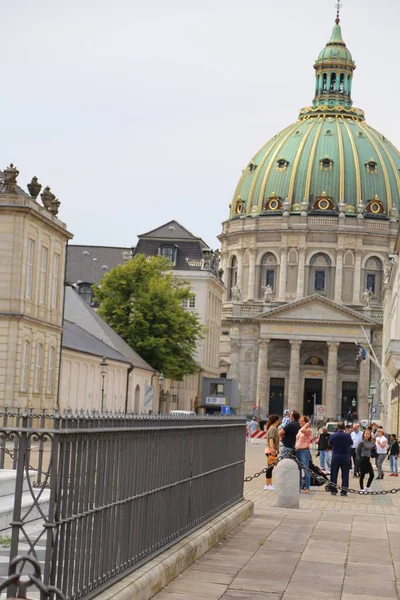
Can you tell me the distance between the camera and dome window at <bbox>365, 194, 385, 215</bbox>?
14962 centimetres

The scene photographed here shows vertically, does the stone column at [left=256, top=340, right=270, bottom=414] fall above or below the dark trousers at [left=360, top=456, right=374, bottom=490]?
above

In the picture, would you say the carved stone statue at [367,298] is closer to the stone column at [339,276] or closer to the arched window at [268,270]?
the stone column at [339,276]

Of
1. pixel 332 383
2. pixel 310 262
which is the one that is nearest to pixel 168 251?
pixel 332 383

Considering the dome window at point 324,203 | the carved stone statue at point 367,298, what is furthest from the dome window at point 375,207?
the carved stone statue at point 367,298

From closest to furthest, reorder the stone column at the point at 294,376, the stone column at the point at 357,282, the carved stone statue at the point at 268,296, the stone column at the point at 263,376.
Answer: the stone column at the point at 294,376, the stone column at the point at 263,376, the carved stone statue at the point at 268,296, the stone column at the point at 357,282

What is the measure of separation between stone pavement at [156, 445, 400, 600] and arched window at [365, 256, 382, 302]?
12653 cm

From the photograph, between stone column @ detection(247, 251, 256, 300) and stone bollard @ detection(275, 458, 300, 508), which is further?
stone column @ detection(247, 251, 256, 300)

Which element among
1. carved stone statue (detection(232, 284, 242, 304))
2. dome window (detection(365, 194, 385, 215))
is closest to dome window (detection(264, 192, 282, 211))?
dome window (detection(365, 194, 385, 215))

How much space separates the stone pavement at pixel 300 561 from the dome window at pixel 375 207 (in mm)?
129884

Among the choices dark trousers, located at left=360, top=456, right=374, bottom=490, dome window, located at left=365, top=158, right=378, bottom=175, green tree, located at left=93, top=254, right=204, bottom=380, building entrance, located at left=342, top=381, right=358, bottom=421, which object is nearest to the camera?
dark trousers, located at left=360, top=456, right=374, bottom=490

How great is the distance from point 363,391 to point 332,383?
12.4 ft

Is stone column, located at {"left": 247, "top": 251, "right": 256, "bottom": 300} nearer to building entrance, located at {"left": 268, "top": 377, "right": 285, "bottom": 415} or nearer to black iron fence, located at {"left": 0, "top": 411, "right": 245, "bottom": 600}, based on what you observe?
building entrance, located at {"left": 268, "top": 377, "right": 285, "bottom": 415}

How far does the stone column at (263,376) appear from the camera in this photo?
449 feet

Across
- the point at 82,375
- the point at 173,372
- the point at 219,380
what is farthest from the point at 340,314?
the point at 82,375
